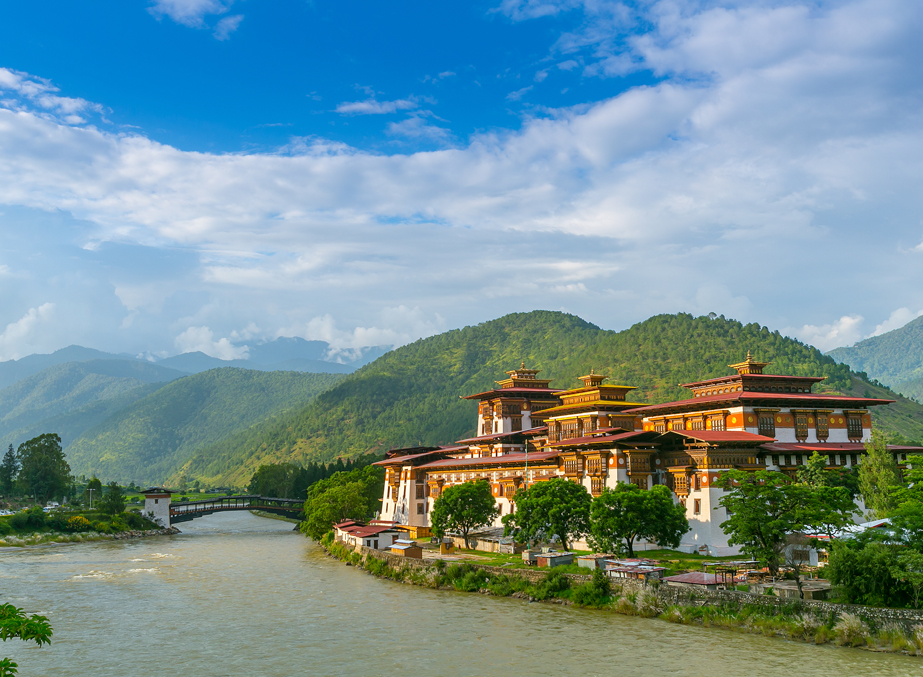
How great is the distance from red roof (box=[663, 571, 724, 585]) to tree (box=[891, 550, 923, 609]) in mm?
10243

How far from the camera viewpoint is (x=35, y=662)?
38.9 meters

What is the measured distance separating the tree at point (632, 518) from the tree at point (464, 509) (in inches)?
635

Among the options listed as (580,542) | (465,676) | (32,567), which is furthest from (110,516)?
(465,676)

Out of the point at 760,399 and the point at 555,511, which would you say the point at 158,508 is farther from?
the point at 760,399

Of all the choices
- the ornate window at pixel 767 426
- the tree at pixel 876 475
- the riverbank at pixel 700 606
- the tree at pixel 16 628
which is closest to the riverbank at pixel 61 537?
the riverbank at pixel 700 606

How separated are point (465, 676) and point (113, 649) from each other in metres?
20.0

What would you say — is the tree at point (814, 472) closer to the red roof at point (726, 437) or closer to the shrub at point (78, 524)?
the red roof at point (726, 437)

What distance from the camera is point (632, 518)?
54.2 meters

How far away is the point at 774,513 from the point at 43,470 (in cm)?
13326

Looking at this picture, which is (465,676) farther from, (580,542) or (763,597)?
(580,542)

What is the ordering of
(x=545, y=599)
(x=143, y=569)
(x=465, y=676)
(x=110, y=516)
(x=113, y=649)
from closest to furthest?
(x=465, y=676)
(x=113, y=649)
(x=545, y=599)
(x=143, y=569)
(x=110, y=516)

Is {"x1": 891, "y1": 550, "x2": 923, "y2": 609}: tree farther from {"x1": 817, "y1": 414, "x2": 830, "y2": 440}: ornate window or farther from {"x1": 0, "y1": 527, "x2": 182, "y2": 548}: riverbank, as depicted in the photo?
{"x1": 0, "y1": 527, "x2": 182, "y2": 548}: riverbank

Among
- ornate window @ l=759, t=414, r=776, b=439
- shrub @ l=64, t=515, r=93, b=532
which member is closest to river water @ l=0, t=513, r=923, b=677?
ornate window @ l=759, t=414, r=776, b=439

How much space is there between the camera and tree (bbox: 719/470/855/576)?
41.7m
